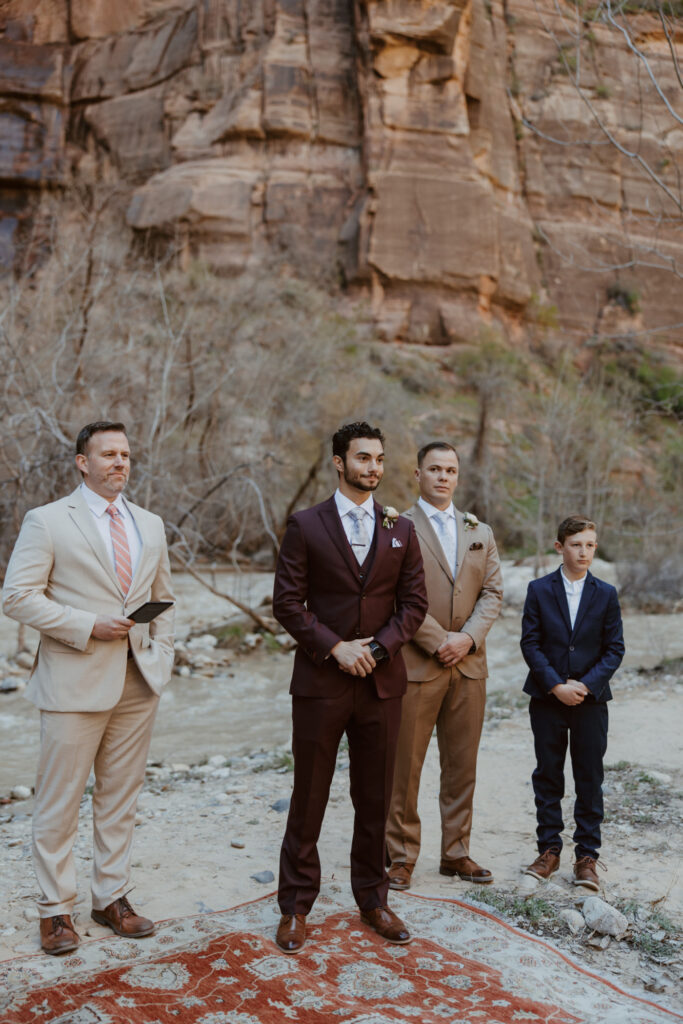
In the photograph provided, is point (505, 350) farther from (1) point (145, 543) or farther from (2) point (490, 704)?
(1) point (145, 543)

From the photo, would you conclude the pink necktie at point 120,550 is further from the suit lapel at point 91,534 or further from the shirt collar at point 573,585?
the shirt collar at point 573,585

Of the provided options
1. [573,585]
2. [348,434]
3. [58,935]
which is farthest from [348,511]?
[58,935]

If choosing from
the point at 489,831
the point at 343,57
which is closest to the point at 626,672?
the point at 489,831

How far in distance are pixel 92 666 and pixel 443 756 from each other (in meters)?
1.87

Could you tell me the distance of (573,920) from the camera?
4066mm

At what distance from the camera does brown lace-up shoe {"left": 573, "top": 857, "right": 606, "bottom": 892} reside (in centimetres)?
443

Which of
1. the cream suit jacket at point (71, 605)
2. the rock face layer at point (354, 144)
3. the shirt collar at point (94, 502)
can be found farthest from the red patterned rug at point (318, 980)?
the rock face layer at point (354, 144)

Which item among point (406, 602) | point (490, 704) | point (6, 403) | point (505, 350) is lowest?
point (490, 704)

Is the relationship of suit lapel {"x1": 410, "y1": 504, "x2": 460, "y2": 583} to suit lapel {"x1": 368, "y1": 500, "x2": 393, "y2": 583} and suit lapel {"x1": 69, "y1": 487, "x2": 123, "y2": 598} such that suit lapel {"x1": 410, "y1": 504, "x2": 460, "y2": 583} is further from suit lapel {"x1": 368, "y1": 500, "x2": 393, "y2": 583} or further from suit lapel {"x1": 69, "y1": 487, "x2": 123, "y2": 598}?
suit lapel {"x1": 69, "y1": 487, "x2": 123, "y2": 598}

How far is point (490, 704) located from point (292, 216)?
26174mm

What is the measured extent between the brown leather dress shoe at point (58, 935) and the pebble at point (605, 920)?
2.19 meters

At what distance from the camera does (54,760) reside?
3707mm

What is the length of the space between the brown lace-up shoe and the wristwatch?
1.70 metres

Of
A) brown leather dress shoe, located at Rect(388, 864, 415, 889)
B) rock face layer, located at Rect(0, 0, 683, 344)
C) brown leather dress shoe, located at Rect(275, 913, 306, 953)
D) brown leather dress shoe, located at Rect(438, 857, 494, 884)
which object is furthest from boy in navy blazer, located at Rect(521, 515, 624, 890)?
rock face layer, located at Rect(0, 0, 683, 344)
